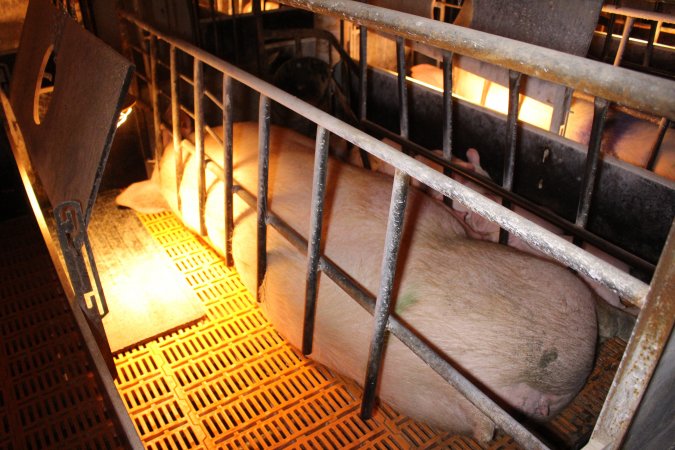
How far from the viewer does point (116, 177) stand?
13.0 ft

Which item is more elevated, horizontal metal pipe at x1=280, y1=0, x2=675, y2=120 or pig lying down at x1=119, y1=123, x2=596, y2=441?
horizontal metal pipe at x1=280, y1=0, x2=675, y2=120

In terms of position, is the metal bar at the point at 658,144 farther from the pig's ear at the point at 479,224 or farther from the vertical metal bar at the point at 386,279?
the vertical metal bar at the point at 386,279

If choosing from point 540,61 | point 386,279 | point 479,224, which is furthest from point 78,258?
point 479,224

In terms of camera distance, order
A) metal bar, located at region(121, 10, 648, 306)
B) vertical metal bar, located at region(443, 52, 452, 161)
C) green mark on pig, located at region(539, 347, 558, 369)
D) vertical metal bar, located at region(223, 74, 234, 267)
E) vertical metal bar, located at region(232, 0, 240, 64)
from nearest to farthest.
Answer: metal bar, located at region(121, 10, 648, 306) → green mark on pig, located at region(539, 347, 558, 369) → vertical metal bar, located at region(223, 74, 234, 267) → vertical metal bar, located at region(443, 52, 452, 161) → vertical metal bar, located at region(232, 0, 240, 64)

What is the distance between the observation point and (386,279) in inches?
68.7

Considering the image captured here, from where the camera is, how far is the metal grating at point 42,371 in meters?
2.11

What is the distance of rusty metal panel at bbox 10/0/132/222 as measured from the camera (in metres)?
1.92

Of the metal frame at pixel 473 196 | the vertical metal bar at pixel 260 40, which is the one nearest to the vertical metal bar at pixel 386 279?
the metal frame at pixel 473 196

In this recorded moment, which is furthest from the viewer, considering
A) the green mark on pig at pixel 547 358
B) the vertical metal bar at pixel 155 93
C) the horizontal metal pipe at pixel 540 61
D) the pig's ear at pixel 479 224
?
the vertical metal bar at pixel 155 93

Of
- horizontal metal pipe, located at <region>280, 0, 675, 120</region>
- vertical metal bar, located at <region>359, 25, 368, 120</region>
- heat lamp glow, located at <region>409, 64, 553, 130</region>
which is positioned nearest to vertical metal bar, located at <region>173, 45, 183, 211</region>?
vertical metal bar, located at <region>359, 25, 368, 120</region>

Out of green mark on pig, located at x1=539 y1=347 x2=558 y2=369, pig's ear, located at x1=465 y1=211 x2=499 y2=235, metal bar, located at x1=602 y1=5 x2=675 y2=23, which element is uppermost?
metal bar, located at x1=602 y1=5 x2=675 y2=23

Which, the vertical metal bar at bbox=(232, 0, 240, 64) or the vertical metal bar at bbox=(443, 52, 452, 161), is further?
the vertical metal bar at bbox=(232, 0, 240, 64)

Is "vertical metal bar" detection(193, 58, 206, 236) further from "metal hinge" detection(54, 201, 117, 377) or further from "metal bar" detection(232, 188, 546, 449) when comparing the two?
"metal hinge" detection(54, 201, 117, 377)

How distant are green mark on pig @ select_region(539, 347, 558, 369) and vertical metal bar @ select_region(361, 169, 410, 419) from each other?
1.81 ft
